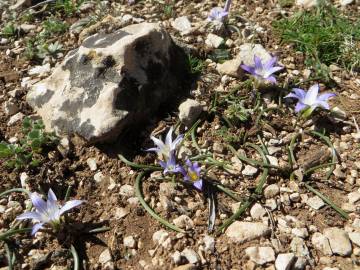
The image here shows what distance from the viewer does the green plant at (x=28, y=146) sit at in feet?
8.92

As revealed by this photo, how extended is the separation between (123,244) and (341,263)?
115 cm

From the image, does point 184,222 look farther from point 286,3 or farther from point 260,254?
point 286,3

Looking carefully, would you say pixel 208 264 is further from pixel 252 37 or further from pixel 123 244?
pixel 252 37

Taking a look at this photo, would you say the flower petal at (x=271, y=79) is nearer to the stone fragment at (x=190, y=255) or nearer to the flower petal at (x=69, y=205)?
the stone fragment at (x=190, y=255)

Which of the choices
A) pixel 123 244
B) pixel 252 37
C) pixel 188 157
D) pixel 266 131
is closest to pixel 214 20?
Answer: pixel 252 37

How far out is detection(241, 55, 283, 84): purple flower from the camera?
3009 millimetres

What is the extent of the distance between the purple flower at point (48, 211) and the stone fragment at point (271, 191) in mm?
1059

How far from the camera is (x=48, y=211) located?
7.88 feet

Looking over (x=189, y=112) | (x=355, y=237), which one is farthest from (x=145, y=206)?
(x=355, y=237)

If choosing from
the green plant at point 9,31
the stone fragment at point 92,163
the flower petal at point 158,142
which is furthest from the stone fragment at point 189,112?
the green plant at point 9,31

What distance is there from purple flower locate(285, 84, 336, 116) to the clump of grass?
0.30 metres

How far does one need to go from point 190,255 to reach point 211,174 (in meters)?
0.55

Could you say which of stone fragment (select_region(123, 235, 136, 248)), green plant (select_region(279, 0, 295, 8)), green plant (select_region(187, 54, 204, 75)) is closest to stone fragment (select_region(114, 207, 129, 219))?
stone fragment (select_region(123, 235, 136, 248))

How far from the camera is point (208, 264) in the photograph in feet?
7.61
